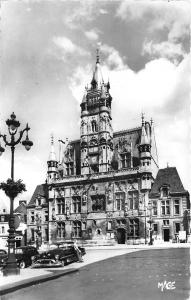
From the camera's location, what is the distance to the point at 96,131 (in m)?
54.1

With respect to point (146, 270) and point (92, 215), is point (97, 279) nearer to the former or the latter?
point (146, 270)

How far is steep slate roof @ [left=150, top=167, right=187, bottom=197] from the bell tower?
696cm

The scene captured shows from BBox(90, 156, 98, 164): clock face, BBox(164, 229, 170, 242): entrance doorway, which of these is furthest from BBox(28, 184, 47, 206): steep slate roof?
BBox(164, 229, 170, 242): entrance doorway

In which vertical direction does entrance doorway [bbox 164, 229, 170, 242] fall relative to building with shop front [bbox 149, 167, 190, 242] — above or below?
below

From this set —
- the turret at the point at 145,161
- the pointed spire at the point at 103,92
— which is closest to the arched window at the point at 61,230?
the turret at the point at 145,161

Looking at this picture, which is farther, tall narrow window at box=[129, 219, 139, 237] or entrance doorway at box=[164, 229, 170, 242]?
tall narrow window at box=[129, 219, 139, 237]

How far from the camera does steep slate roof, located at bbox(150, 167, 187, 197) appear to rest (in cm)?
4922

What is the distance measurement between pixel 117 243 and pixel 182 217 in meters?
9.11

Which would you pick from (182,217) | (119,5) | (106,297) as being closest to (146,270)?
(106,297)

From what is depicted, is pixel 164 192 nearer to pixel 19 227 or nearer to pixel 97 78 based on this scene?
pixel 97 78

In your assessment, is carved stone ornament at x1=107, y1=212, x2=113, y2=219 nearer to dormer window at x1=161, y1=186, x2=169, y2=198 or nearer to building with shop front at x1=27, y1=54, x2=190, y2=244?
building with shop front at x1=27, y1=54, x2=190, y2=244

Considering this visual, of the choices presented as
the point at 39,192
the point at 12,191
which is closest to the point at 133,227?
the point at 39,192

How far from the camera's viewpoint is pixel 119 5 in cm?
1381

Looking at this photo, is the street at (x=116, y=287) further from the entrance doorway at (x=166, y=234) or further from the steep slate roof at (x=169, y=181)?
the steep slate roof at (x=169, y=181)
